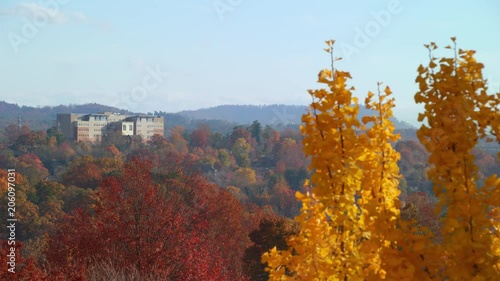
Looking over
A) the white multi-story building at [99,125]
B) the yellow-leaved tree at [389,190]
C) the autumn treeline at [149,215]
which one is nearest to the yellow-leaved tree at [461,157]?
the yellow-leaved tree at [389,190]

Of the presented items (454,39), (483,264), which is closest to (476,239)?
(483,264)

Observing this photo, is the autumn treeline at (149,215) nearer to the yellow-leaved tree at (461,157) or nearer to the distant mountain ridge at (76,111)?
the yellow-leaved tree at (461,157)

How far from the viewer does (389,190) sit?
3.43 m

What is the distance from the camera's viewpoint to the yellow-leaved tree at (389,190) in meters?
2.79

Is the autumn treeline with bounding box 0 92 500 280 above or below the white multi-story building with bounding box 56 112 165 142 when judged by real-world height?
below

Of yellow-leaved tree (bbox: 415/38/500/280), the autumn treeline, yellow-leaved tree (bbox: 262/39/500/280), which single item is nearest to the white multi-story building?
the autumn treeline

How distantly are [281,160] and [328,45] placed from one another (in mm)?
74061

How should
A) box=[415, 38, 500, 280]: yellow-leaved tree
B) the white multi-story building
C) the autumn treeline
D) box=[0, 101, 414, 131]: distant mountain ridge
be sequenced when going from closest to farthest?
1. box=[415, 38, 500, 280]: yellow-leaved tree
2. the autumn treeline
3. the white multi-story building
4. box=[0, 101, 414, 131]: distant mountain ridge

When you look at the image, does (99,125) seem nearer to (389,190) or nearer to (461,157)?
(389,190)

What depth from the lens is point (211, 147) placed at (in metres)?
88.7

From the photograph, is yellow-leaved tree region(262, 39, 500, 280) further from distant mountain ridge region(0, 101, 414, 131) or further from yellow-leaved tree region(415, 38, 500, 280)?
distant mountain ridge region(0, 101, 414, 131)

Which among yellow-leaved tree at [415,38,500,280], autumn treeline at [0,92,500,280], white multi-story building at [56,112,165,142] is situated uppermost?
yellow-leaved tree at [415,38,500,280]

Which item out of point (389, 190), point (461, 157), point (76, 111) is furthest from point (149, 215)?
point (76, 111)

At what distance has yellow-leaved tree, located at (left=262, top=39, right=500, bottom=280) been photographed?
9.17 feet
